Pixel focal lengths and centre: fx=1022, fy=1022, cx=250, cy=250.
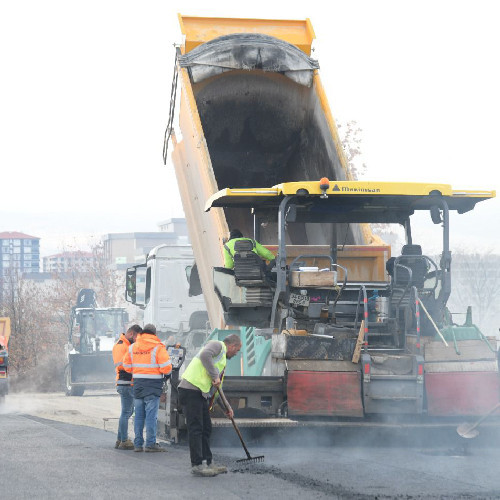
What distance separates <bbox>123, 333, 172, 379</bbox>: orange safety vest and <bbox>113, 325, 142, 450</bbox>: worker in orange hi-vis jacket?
2.27 feet

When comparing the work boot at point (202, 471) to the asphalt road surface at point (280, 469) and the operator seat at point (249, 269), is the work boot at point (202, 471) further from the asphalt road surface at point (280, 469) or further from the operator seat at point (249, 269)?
the operator seat at point (249, 269)

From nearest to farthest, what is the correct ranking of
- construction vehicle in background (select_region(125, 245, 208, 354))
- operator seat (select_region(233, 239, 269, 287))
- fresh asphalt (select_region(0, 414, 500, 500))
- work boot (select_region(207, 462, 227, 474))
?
fresh asphalt (select_region(0, 414, 500, 500))
work boot (select_region(207, 462, 227, 474))
operator seat (select_region(233, 239, 269, 287))
construction vehicle in background (select_region(125, 245, 208, 354))

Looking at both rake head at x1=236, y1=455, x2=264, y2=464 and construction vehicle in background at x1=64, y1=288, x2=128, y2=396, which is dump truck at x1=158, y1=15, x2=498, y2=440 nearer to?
rake head at x1=236, y1=455, x2=264, y2=464

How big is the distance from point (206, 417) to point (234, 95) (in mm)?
6802

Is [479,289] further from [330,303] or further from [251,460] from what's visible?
[251,460]

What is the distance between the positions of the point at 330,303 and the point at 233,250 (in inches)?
50.7

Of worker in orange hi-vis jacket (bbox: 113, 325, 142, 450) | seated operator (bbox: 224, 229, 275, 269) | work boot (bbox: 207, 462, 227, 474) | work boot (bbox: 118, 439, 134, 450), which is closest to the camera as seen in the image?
work boot (bbox: 207, 462, 227, 474)

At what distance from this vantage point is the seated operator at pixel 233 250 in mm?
10867

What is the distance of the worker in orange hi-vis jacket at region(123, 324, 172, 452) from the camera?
35.4 ft

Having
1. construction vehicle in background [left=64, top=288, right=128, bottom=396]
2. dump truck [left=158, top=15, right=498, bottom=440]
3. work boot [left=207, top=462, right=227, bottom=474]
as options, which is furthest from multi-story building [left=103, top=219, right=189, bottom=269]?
work boot [left=207, top=462, right=227, bottom=474]

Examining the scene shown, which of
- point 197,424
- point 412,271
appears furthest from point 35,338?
point 197,424

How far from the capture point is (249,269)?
10633 millimetres

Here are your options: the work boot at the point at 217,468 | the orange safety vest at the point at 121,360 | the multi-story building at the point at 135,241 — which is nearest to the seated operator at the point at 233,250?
the orange safety vest at the point at 121,360

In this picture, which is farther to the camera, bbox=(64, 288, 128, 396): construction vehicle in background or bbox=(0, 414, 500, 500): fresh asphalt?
bbox=(64, 288, 128, 396): construction vehicle in background
